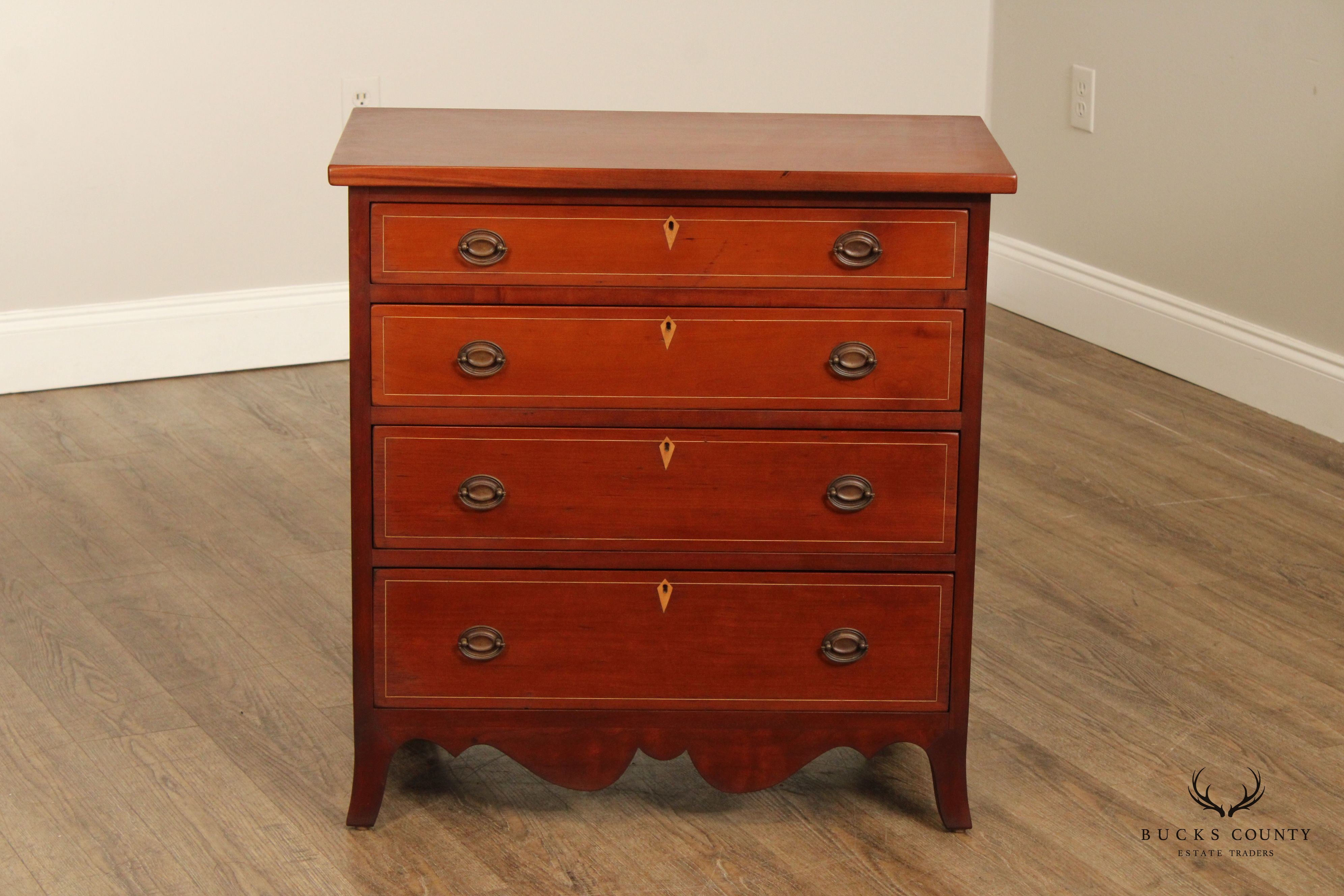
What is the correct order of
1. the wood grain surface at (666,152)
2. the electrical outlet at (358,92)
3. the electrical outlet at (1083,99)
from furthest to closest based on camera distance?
the electrical outlet at (1083,99) → the electrical outlet at (358,92) → the wood grain surface at (666,152)

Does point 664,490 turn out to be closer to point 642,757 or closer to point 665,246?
point 665,246

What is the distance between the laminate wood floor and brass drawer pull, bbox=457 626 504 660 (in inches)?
8.7

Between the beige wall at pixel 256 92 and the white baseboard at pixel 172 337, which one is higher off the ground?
the beige wall at pixel 256 92

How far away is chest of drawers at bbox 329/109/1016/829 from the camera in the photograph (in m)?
1.63

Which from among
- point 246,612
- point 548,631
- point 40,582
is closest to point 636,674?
point 548,631

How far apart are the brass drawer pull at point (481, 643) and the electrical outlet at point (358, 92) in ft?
6.18

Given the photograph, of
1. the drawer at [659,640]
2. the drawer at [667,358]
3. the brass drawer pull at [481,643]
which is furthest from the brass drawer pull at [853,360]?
the brass drawer pull at [481,643]

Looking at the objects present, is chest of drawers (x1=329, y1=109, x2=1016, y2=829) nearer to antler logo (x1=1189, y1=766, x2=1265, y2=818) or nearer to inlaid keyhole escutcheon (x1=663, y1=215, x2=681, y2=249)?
inlaid keyhole escutcheon (x1=663, y1=215, x2=681, y2=249)

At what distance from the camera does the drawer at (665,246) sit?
1.63 m

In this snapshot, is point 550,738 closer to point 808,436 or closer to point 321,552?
point 808,436

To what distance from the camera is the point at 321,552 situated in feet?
8.43

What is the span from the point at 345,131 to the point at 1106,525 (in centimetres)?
149

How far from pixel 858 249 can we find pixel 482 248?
14.6 inches

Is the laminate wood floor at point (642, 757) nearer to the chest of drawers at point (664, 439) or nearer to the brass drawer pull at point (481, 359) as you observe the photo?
the chest of drawers at point (664, 439)
